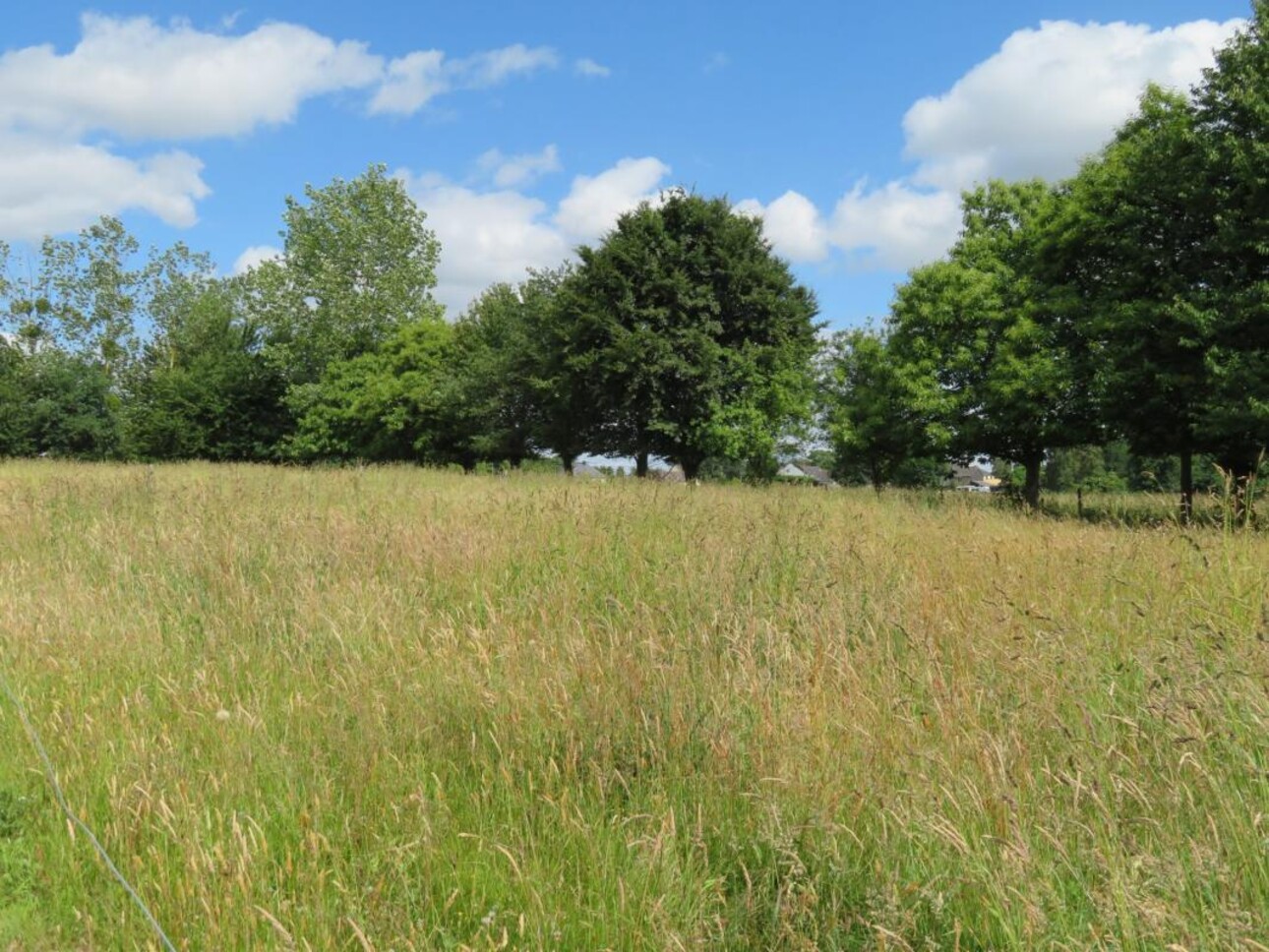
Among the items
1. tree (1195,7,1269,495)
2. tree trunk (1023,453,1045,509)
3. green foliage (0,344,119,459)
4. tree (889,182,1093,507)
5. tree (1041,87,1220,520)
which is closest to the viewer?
tree (1195,7,1269,495)

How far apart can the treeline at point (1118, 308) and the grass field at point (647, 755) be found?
22.2 feet

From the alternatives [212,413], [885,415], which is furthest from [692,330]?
[212,413]

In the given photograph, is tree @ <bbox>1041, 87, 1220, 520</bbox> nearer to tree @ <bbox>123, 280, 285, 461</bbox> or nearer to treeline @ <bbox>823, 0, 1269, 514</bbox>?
treeline @ <bbox>823, 0, 1269, 514</bbox>

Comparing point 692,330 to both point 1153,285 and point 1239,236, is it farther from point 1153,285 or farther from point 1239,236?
point 1239,236

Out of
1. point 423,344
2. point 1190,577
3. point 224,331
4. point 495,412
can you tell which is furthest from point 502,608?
point 224,331

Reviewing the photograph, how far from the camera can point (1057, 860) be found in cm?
211

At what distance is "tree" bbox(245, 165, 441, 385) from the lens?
38.4 meters

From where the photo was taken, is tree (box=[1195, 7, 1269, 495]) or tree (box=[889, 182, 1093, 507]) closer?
tree (box=[1195, 7, 1269, 495])

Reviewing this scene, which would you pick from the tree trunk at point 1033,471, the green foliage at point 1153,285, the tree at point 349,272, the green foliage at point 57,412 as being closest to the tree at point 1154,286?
the green foliage at point 1153,285

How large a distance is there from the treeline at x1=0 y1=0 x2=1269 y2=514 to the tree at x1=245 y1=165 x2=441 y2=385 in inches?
5.3

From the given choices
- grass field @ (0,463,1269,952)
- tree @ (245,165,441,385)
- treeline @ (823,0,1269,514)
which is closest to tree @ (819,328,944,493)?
treeline @ (823,0,1269,514)

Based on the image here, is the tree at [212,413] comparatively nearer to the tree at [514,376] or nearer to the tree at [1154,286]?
the tree at [514,376]

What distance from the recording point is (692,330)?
78.5 feet

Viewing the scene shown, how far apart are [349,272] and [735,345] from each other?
77.4ft
